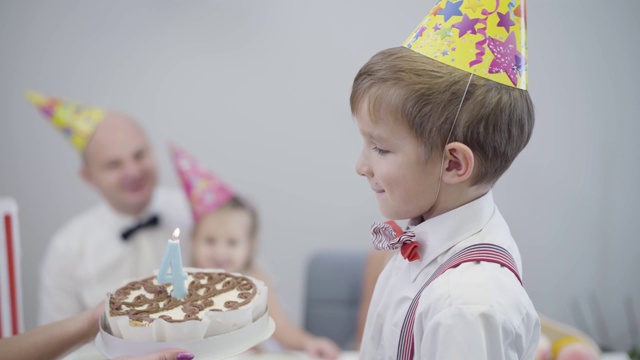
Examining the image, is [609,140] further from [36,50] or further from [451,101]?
[36,50]

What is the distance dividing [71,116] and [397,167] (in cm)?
190

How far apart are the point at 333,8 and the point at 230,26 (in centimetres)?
43

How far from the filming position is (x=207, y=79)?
2.66m

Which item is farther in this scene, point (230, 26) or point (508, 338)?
point (230, 26)

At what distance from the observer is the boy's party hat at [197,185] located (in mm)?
2625

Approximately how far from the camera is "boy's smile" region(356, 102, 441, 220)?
109 centimetres

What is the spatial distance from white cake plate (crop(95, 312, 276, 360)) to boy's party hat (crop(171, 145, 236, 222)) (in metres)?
1.53

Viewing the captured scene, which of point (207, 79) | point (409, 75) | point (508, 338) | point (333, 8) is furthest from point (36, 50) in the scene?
point (508, 338)

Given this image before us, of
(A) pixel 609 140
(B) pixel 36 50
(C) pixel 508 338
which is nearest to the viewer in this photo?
(C) pixel 508 338

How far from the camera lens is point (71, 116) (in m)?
2.60

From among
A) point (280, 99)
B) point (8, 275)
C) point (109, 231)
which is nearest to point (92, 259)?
Answer: point (109, 231)

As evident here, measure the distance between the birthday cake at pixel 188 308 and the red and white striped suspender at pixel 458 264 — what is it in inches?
10.4

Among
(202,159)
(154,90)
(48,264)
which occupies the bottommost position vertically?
(48,264)

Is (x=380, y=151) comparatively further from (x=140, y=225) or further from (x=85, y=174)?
(x=85, y=174)
